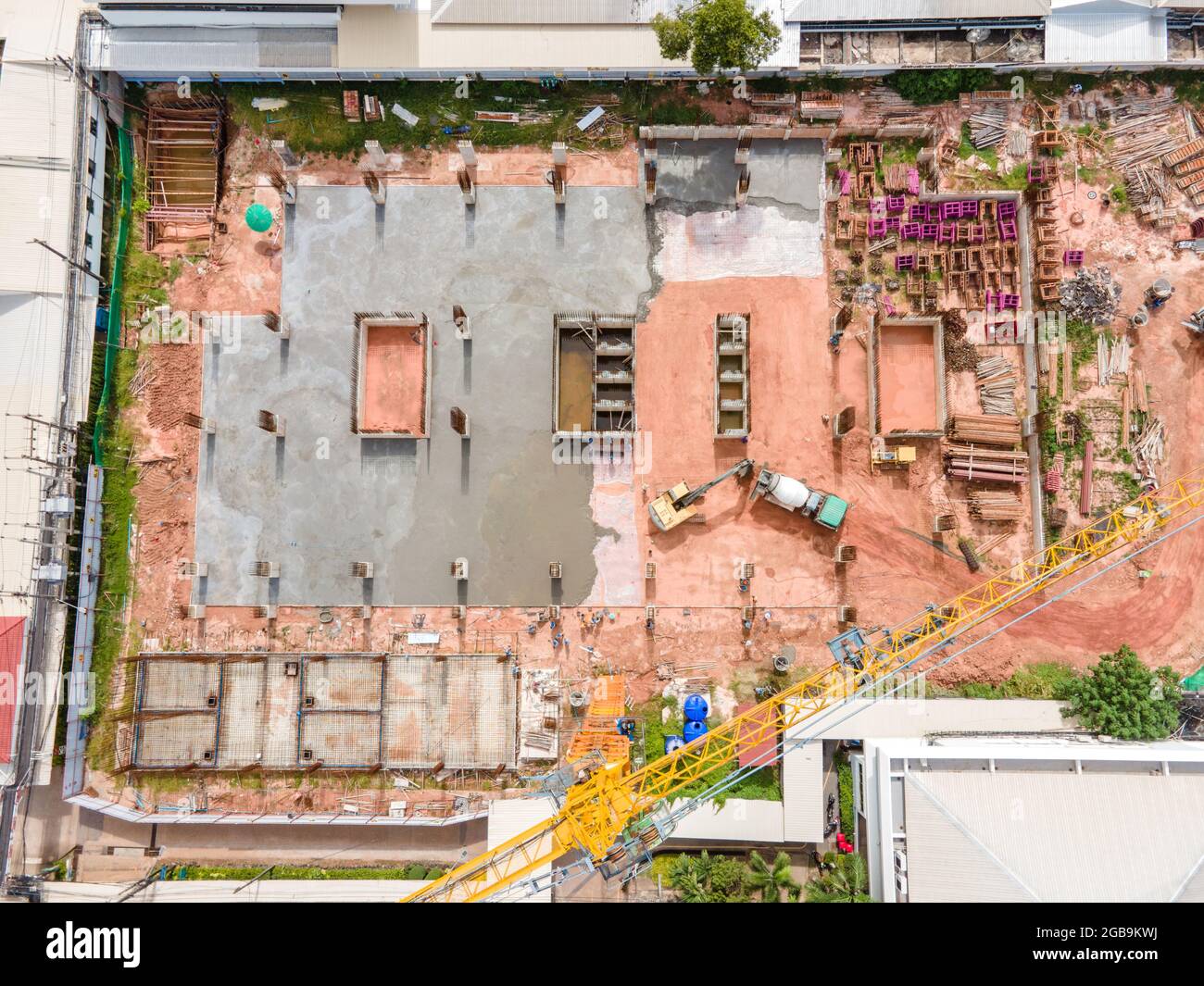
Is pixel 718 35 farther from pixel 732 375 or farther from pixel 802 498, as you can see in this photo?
pixel 802 498

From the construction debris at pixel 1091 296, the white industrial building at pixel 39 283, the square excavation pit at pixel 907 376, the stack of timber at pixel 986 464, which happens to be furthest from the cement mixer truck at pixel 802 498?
the white industrial building at pixel 39 283

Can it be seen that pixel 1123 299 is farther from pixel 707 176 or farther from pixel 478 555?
pixel 478 555

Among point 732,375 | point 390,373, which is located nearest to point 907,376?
point 732,375

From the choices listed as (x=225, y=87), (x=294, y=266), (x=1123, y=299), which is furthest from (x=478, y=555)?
(x=1123, y=299)

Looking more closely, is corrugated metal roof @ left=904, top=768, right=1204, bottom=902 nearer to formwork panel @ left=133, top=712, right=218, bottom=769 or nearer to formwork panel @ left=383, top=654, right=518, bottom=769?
formwork panel @ left=383, top=654, right=518, bottom=769

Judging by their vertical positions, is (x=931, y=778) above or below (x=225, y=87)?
below
